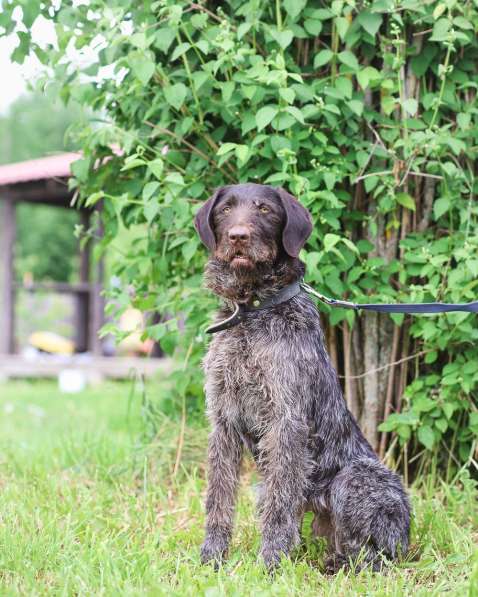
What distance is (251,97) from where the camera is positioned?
379cm

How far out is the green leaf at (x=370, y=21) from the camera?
3.84m

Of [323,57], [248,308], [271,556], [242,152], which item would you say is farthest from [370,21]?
[271,556]

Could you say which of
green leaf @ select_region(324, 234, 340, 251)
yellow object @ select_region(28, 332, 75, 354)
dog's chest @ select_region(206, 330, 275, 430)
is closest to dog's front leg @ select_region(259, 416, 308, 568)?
dog's chest @ select_region(206, 330, 275, 430)

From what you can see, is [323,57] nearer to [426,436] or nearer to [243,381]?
[243,381]

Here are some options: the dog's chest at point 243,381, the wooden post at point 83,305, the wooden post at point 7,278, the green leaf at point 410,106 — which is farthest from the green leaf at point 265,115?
the wooden post at point 83,305

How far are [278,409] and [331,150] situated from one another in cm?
149

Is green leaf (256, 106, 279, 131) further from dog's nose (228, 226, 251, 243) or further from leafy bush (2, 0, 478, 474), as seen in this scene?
dog's nose (228, 226, 251, 243)


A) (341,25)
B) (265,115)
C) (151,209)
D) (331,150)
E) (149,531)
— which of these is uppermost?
(341,25)

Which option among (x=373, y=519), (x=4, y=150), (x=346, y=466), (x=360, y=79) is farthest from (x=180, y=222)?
(x=4, y=150)

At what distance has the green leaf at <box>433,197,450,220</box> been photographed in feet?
13.2

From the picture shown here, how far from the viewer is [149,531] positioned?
3762mm

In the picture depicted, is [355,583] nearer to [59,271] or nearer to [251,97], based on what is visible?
[251,97]

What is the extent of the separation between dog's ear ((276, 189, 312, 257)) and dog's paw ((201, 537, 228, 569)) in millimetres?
1226

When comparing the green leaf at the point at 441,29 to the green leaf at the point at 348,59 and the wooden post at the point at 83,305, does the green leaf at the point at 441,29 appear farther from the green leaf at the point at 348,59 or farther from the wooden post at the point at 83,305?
the wooden post at the point at 83,305
